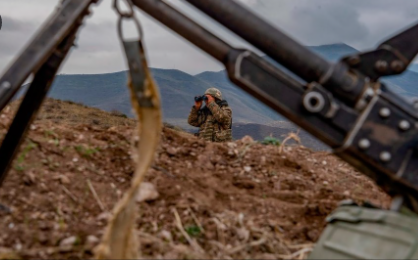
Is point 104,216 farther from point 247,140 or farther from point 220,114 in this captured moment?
point 220,114

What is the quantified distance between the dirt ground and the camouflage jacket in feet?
22.4

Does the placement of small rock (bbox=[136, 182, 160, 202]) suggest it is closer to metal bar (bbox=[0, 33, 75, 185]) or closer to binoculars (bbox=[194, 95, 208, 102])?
metal bar (bbox=[0, 33, 75, 185])

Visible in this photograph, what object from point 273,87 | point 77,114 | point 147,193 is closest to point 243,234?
point 147,193

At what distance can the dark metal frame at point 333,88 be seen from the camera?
2.96m

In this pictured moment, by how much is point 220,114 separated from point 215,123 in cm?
23

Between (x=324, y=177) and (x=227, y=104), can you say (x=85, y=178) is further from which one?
(x=227, y=104)

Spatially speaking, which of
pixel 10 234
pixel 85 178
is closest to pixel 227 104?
pixel 85 178

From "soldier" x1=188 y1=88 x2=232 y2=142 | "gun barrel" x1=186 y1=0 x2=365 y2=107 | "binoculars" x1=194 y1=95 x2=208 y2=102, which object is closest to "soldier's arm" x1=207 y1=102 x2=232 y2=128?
"soldier" x1=188 y1=88 x2=232 y2=142

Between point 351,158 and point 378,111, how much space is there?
268 millimetres

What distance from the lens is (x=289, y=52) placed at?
3115 mm

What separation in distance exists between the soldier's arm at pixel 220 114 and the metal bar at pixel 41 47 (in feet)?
30.3

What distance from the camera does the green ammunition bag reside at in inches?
121

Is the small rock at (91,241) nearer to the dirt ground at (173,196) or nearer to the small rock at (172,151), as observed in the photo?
the dirt ground at (173,196)

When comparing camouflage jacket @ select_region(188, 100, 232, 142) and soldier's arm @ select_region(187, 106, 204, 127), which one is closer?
camouflage jacket @ select_region(188, 100, 232, 142)
